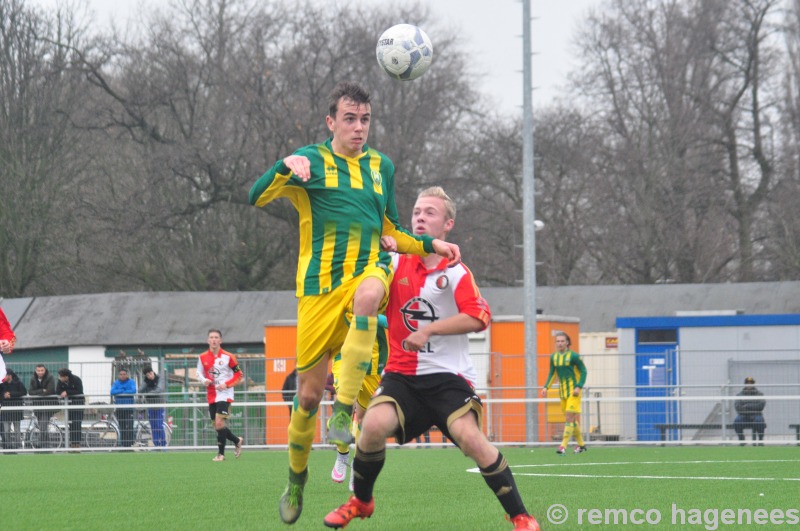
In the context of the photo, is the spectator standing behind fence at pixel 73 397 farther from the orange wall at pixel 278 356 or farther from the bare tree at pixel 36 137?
the bare tree at pixel 36 137

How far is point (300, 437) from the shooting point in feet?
24.5

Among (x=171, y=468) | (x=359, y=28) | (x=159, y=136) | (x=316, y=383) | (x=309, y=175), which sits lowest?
(x=171, y=468)

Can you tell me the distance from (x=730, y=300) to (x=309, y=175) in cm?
2805

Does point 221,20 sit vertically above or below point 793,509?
above

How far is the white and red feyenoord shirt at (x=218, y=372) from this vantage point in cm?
1802

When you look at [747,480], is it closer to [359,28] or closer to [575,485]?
[575,485]

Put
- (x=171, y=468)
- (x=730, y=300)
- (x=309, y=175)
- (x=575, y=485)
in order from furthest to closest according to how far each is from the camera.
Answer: (x=730, y=300), (x=171, y=468), (x=575, y=485), (x=309, y=175)

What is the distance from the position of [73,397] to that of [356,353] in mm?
18271

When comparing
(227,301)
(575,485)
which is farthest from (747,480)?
(227,301)

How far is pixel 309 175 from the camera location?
723cm

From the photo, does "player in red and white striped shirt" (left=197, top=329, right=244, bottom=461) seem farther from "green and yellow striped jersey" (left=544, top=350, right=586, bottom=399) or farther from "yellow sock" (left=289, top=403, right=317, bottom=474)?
"yellow sock" (left=289, top=403, right=317, bottom=474)

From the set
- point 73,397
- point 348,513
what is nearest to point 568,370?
point 73,397

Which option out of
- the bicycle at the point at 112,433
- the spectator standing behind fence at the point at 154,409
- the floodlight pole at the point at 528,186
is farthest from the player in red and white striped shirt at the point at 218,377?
the floodlight pole at the point at 528,186

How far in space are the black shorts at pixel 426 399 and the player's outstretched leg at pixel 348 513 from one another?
→ 1.42 feet
